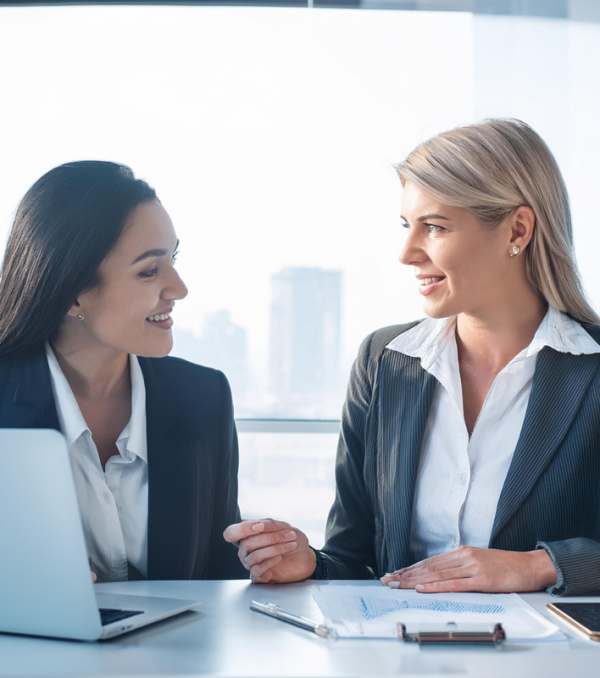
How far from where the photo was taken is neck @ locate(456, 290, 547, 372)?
5.47 feet

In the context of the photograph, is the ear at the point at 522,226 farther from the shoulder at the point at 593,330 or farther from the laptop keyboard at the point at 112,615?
the laptop keyboard at the point at 112,615

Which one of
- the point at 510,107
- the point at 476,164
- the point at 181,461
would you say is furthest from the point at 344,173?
the point at 181,461

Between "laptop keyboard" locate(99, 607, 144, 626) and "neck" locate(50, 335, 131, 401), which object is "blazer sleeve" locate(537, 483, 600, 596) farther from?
"neck" locate(50, 335, 131, 401)

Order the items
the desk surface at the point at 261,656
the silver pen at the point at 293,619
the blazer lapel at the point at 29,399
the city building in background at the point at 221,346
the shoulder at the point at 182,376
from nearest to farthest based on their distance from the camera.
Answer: the desk surface at the point at 261,656 < the silver pen at the point at 293,619 < the blazer lapel at the point at 29,399 < the shoulder at the point at 182,376 < the city building in background at the point at 221,346

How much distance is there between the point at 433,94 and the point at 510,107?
386mm

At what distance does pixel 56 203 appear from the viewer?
1549 mm

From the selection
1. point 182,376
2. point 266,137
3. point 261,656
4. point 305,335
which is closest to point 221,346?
point 305,335

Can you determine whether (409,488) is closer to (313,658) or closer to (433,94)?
(313,658)

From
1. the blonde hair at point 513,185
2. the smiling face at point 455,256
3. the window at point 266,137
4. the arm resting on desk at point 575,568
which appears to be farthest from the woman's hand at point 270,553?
the window at point 266,137

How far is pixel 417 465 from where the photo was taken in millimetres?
1553

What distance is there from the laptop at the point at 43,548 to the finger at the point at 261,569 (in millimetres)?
338

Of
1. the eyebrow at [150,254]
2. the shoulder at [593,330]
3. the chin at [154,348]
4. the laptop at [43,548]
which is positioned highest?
the eyebrow at [150,254]

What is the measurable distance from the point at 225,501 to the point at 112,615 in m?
0.77

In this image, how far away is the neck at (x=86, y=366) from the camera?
5.46 ft
